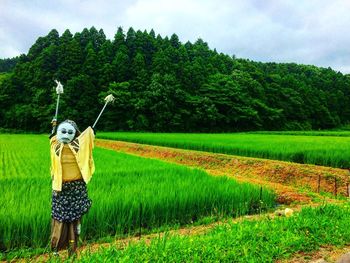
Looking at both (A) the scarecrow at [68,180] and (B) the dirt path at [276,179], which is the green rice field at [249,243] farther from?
(A) the scarecrow at [68,180]

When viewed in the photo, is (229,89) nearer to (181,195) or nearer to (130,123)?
(130,123)

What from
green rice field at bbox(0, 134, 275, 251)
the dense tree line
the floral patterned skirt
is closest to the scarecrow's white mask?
the floral patterned skirt

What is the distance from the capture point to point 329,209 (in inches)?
211

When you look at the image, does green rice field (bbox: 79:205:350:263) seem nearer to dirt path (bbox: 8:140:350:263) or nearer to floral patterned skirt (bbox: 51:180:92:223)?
dirt path (bbox: 8:140:350:263)

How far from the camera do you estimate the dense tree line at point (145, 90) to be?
39875mm

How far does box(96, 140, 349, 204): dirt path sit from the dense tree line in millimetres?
25202

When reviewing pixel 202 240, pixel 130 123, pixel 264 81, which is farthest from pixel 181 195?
pixel 264 81

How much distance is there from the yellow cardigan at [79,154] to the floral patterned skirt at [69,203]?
130mm

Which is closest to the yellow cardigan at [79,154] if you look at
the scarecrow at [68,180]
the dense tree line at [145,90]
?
the scarecrow at [68,180]

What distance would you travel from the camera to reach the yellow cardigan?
4.32m

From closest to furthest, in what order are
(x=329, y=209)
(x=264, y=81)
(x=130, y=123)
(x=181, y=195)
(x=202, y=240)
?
1. (x=202, y=240)
2. (x=329, y=209)
3. (x=181, y=195)
4. (x=130, y=123)
5. (x=264, y=81)

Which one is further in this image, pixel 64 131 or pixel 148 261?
pixel 64 131

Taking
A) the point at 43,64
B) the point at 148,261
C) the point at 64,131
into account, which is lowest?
the point at 148,261

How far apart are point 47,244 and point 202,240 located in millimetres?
2157
